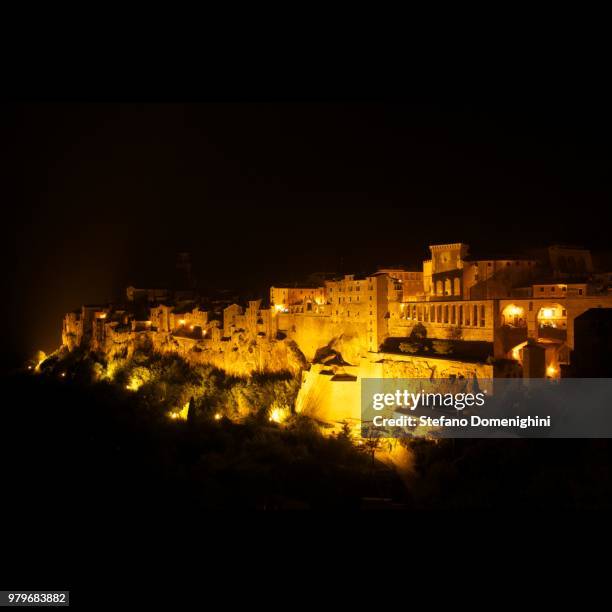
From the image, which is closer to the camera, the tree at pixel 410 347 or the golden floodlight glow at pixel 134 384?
the tree at pixel 410 347

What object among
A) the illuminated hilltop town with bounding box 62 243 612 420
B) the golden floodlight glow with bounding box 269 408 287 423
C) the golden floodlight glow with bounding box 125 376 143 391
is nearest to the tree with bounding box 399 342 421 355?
the illuminated hilltop town with bounding box 62 243 612 420

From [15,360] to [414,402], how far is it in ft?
62.7

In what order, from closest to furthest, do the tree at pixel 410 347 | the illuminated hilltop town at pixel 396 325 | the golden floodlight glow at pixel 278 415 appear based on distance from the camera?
the illuminated hilltop town at pixel 396 325
the tree at pixel 410 347
the golden floodlight glow at pixel 278 415

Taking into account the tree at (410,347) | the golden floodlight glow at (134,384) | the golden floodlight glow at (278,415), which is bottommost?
the golden floodlight glow at (278,415)

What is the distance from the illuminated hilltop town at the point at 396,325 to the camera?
33.5 ft

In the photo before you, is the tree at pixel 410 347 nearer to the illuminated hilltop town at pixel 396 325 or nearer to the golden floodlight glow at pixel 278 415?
the illuminated hilltop town at pixel 396 325

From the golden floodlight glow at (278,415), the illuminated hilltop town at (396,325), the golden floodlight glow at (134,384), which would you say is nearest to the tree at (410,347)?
the illuminated hilltop town at (396,325)

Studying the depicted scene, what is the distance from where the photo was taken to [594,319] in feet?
28.3

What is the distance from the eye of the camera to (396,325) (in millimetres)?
13016

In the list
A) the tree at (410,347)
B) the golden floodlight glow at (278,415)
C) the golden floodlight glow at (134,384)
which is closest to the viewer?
A: the tree at (410,347)

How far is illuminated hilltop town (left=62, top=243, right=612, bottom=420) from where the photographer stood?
10211 mm

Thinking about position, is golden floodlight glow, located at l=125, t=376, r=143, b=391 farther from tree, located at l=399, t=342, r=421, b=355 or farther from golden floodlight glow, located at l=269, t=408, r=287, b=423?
tree, located at l=399, t=342, r=421, b=355

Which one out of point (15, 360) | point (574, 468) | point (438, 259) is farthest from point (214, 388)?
point (15, 360)

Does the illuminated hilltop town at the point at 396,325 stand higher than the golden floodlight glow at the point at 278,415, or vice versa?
the illuminated hilltop town at the point at 396,325
